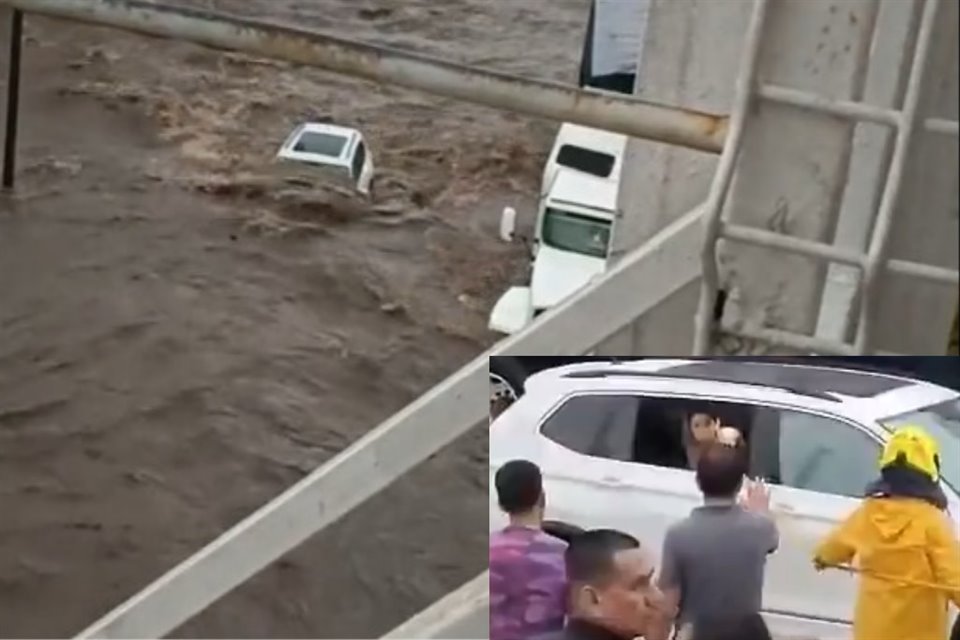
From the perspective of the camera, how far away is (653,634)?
0.70m

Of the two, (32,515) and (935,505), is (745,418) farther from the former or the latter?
(32,515)

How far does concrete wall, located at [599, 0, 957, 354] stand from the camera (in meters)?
0.72

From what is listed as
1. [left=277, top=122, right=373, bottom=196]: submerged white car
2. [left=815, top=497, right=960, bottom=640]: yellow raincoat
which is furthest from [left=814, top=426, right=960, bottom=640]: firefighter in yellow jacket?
[left=277, top=122, right=373, bottom=196]: submerged white car

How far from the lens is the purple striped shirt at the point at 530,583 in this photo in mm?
708

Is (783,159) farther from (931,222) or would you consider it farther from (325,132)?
(325,132)

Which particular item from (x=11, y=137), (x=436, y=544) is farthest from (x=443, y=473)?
(x=11, y=137)

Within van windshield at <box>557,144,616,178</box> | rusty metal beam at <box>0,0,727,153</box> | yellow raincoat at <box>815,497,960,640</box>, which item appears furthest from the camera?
van windshield at <box>557,144,616,178</box>

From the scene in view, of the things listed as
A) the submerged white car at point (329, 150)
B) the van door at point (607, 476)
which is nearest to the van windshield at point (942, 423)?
the van door at point (607, 476)

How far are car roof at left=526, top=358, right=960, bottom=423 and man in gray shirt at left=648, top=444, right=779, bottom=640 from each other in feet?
0.11

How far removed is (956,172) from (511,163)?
0.35m

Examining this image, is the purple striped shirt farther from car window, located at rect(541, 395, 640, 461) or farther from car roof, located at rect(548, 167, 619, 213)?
car roof, located at rect(548, 167, 619, 213)

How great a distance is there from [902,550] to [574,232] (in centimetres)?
35

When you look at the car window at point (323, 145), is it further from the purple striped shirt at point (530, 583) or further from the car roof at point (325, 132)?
the purple striped shirt at point (530, 583)

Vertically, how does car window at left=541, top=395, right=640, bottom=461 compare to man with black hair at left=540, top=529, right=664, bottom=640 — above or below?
above
